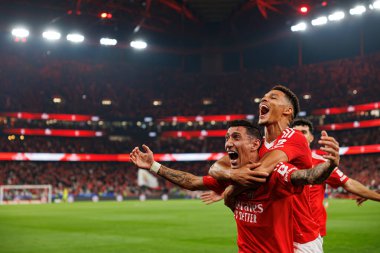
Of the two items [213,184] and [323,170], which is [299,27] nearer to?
[213,184]

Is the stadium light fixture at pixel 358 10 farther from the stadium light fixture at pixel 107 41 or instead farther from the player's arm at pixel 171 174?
the player's arm at pixel 171 174

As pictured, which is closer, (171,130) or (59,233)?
(59,233)

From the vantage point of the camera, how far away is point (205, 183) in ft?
18.4

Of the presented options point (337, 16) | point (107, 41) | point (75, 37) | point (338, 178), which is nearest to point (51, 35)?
point (75, 37)

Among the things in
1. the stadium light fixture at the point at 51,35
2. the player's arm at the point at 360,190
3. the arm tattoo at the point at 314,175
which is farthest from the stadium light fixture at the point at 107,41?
the arm tattoo at the point at 314,175

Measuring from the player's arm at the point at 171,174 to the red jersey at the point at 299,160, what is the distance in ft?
2.70

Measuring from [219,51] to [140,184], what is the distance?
26.7 meters

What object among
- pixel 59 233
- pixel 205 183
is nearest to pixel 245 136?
pixel 205 183

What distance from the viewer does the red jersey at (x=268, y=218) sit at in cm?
489

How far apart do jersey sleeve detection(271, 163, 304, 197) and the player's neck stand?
3.47ft

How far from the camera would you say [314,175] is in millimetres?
4500

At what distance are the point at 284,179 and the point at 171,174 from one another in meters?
1.59

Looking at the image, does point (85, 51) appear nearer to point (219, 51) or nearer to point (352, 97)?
point (219, 51)

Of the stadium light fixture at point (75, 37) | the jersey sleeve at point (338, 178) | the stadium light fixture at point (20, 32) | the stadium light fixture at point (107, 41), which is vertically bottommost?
the jersey sleeve at point (338, 178)
